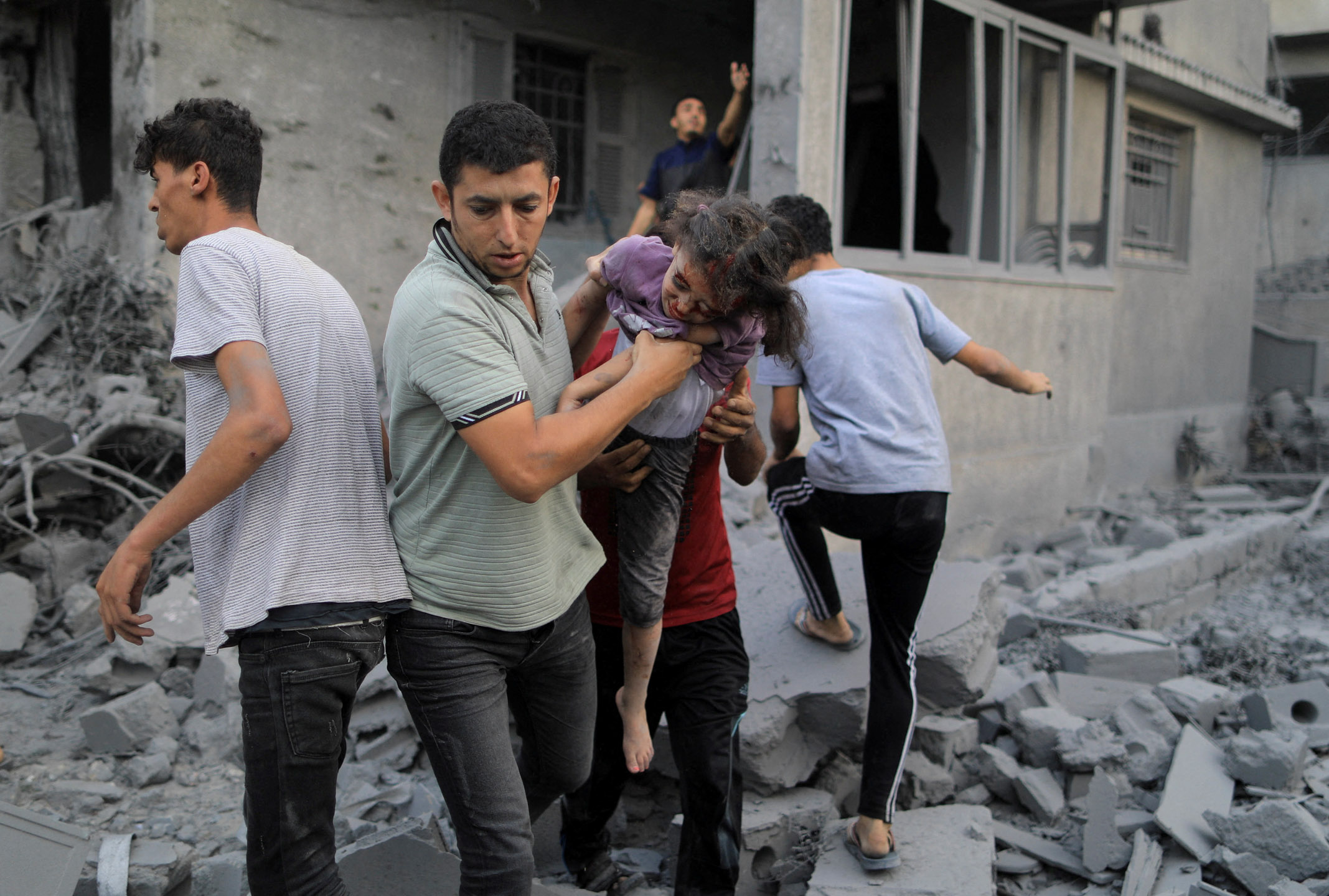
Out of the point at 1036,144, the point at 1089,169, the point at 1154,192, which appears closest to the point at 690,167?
the point at 1036,144

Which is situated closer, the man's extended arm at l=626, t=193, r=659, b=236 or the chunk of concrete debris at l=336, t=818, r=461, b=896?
the chunk of concrete debris at l=336, t=818, r=461, b=896

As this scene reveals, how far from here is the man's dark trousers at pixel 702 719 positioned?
8.48ft

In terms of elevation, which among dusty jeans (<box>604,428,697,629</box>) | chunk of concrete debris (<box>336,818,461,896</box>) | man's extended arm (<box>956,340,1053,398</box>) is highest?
man's extended arm (<box>956,340,1053,398</box>)

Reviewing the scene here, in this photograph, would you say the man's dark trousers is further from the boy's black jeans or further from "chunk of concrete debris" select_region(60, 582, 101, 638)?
"chunk of concrete debris" select_region(60, 582, 101, 638)

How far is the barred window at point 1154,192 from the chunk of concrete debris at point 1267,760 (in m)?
7.69

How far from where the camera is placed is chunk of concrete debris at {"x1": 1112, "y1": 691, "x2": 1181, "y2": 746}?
3.92 meters

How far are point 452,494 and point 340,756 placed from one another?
0.59m

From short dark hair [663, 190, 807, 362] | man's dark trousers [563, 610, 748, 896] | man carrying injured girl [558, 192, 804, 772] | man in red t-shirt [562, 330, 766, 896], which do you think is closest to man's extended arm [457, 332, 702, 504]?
man carrying injured girl [558, 192, 804, 772]

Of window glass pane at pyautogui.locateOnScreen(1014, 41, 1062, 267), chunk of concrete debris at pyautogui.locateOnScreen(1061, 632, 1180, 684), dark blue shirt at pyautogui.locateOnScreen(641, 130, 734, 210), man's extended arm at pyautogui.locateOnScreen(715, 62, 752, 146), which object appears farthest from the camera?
window glass pane at pyautogui.locateOnScreen(1014, 41, 1062, 267)

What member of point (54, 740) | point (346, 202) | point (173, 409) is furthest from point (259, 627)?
point (346, 202)

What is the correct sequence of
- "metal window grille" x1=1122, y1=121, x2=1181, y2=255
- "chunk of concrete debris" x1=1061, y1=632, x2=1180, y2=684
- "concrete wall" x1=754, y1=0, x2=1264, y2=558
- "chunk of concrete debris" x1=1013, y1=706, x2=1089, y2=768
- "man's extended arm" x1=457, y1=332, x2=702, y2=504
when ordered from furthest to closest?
"metal window grille" x1=1122, y1=121, x2=1181, y2=255
"concrete wall" x1=754, y1=0, x2=1264, y2=558
"chunk of concrete debris" x1=1061, y1=632, x2=1180, y2=684
"chunk of concrete debris" x1=1013, y1=706, x2=1089, y2=768
"man's extended arm" x1=457, y1=332, x2=702, y2=504

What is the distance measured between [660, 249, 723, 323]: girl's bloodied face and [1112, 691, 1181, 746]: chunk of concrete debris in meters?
2.87

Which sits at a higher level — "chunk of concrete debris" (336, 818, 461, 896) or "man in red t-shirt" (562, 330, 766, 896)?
"man in red t-shirt" (562, 330, 766, 896)

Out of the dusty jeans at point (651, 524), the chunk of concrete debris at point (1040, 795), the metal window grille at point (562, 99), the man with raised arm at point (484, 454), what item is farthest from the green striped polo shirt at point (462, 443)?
the metal window grille at point (562, 99)
